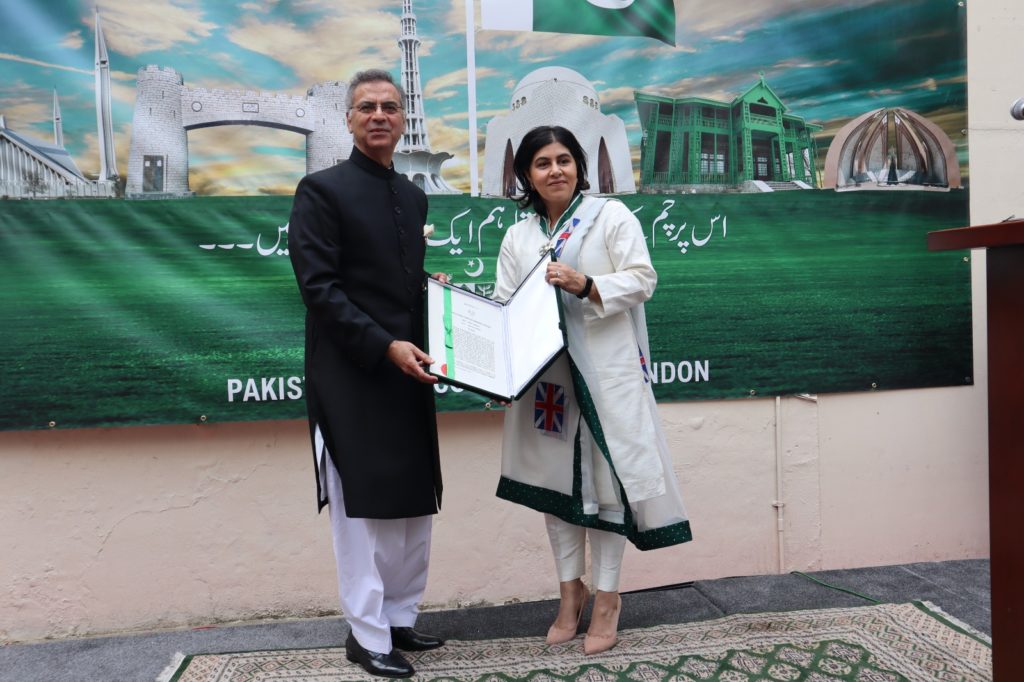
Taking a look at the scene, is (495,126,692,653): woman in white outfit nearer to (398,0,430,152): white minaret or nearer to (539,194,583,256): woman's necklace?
(539,194,583,256): woman's necklace

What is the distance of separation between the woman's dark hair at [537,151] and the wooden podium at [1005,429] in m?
1.05

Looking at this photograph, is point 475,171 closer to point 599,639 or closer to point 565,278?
point 565,278

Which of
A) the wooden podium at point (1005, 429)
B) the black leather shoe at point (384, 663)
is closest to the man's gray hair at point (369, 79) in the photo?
the wooden podium at point (1005, 429)

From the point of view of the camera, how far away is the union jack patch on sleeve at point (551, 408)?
2316mm

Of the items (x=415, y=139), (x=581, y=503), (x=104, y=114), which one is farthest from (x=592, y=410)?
(x=104, y=114)

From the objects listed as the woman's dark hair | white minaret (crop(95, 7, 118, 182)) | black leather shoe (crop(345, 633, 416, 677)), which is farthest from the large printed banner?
black leather shoe (crop(345, 633, 416, 677))

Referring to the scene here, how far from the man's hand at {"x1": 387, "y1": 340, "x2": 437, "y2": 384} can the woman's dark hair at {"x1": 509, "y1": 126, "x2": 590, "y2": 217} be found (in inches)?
24.7

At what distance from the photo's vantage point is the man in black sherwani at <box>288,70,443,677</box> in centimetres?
211

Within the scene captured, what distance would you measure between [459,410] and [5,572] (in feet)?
5.15

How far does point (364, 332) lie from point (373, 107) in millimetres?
600

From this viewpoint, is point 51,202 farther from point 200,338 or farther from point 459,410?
point 459,410

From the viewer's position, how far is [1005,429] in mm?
1542

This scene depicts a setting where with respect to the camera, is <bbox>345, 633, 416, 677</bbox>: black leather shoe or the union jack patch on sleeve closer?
<bbox>345, 633, 416, 677</bbox>: black leather shoe

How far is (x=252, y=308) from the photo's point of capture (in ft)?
8.85
